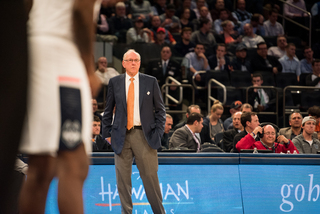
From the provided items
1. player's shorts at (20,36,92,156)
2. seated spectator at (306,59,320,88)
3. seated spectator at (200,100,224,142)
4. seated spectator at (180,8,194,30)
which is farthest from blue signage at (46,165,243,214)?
seated spectator at (180,8,194,30)

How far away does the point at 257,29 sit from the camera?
45.0 feet

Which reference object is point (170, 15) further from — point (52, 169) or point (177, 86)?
point (52, 169)

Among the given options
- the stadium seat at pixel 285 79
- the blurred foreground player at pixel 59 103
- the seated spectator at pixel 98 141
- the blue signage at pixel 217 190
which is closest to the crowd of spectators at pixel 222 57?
the stadium seat at pixel 285 79

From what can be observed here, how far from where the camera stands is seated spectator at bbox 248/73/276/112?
9.95m

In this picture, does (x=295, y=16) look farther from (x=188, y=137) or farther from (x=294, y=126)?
(x=188, y=137)

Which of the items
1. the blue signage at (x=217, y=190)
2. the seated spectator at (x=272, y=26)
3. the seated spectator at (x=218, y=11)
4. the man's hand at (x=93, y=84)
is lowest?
the blue signage at (x=217, y=190)

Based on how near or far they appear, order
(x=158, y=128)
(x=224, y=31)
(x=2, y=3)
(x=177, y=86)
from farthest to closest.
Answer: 1. (x=224, y=31)
2. (x=177, y=86)
3. (x=158, y=128)
4. (x=2, y=3)

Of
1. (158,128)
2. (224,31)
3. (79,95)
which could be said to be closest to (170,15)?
(224,31)

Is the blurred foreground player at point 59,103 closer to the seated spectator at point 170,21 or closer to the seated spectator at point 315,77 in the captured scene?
the seated spectator at point 315,77

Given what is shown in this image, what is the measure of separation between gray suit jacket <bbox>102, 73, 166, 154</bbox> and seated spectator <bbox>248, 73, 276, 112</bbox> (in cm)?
494

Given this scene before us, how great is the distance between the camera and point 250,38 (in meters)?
12.8

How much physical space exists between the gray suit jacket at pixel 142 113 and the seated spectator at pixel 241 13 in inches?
377

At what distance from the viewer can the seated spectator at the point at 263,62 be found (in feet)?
37.7

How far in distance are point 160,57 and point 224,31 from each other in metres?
2.89
